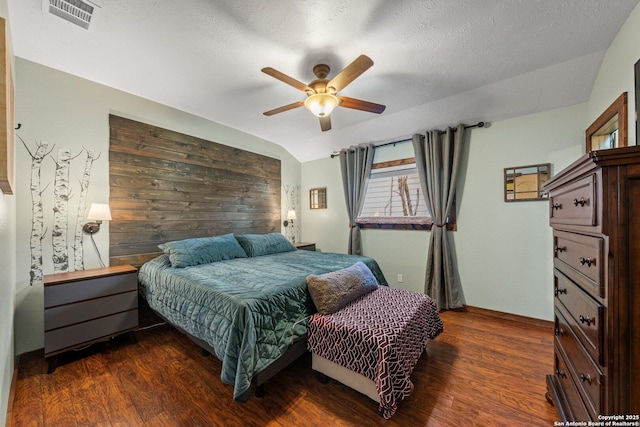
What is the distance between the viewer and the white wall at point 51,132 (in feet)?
6.94

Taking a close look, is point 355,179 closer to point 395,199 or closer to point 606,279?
point 395,199

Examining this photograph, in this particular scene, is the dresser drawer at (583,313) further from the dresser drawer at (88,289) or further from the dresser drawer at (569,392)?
the dresser drawer at (88,289)

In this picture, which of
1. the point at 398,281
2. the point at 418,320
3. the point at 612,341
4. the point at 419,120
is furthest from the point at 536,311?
the point at 419,120

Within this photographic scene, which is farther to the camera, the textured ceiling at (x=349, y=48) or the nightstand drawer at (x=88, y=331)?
the nightstand drawer at (x=88, y=331)

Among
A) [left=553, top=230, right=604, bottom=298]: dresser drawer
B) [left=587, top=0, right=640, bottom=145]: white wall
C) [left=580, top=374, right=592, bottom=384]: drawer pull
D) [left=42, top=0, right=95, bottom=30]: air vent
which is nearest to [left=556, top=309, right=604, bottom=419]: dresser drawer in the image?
[left=580, top=374, right=592, bottom=384]: drawer pull

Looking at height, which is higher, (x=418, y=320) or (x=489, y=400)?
(x=418, y=320)

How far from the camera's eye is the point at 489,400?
62.2 inches

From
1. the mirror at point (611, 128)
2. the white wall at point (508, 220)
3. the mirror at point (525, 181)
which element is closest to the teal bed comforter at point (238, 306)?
the white wall at point (508, 220)

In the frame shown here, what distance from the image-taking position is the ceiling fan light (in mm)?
2080

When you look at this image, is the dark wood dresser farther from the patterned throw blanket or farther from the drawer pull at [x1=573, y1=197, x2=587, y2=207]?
the patterned throw blanket

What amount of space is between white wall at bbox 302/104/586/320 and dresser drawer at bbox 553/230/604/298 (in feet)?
5.68

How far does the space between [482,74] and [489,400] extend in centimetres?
278

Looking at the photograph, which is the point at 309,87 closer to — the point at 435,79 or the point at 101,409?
the point at 435,79

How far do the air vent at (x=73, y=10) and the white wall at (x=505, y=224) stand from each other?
3.83 m
